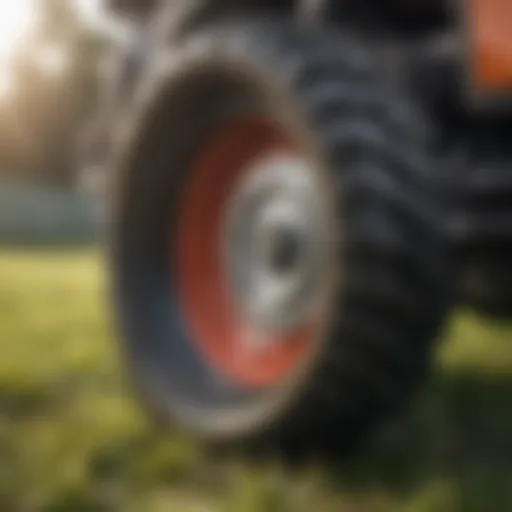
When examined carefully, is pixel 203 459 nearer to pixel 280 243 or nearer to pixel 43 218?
pixel 280 243

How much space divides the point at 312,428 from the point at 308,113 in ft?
1.55

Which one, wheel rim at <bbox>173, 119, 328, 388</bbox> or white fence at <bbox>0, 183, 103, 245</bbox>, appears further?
white fence at <bbox>0, 183, 103, 245</bbox>

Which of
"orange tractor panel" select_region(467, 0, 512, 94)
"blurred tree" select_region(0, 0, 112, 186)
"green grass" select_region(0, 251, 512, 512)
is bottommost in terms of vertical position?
"green grass" select_region(0, 251, 512, 512)

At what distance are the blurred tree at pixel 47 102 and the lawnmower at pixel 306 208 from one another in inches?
634

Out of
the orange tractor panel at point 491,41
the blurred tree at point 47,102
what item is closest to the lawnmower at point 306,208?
the orange tractor panel at point 491,41

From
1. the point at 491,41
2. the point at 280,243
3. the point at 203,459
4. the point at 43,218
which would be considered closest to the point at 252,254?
the point at 280,243

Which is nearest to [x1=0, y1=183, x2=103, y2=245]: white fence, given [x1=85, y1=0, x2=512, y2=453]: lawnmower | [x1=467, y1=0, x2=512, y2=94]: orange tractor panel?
[x1=85, y1=0, x2=512, y2=453]: lawnmower

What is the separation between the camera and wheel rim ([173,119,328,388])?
200 centimetres

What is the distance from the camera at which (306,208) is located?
6.58 feet

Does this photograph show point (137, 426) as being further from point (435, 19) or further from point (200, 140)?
point (435, 19)

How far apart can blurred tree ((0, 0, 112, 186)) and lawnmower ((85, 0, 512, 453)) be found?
52.8 feet

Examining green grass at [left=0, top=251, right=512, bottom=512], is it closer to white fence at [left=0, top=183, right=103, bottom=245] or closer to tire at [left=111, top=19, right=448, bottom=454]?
tire at [left=111, top=19, right=448, bottom=454]

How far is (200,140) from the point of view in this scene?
7.33 feet

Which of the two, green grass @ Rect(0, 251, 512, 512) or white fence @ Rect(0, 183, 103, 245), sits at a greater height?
white fence @ Rect(0, 183, 103, 245)
